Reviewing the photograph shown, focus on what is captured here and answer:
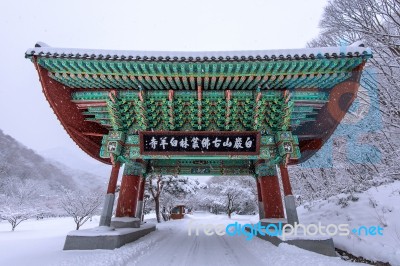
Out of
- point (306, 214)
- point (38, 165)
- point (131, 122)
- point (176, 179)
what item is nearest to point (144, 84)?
point (131, 122)

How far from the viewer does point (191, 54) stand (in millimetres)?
5531

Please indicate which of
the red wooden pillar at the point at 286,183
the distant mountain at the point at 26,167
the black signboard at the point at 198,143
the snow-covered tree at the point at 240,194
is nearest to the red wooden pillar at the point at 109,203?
the black signboard at the point at 198,143

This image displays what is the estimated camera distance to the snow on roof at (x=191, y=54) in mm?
5398

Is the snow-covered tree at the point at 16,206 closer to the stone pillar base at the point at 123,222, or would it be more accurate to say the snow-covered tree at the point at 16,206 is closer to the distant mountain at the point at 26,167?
the distant mountain at the point at 26,167

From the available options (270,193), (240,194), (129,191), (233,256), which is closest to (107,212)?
(129,191)

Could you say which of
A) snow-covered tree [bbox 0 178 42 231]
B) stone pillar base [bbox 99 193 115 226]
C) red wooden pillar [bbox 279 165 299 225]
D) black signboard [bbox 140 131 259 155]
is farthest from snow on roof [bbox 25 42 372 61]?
snow-covered tree [bbox 0 178 42 231]

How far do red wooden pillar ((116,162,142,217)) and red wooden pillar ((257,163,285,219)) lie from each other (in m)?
4.72

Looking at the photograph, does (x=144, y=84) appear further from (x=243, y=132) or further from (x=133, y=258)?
(x=133, y=258)

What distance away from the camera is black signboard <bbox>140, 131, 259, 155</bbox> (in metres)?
6.92

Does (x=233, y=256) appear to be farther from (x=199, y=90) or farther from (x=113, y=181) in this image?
(x=199, y=90)

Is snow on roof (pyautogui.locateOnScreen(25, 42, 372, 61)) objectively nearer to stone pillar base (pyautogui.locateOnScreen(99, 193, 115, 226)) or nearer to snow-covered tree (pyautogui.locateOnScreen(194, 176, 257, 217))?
stone pillar base (pyautogui.locateOnScreen(99, 193, 115, 226))

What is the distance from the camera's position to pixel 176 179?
65.8 ft

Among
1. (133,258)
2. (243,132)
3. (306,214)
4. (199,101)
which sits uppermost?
(199,101)

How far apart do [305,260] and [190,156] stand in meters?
3.90
